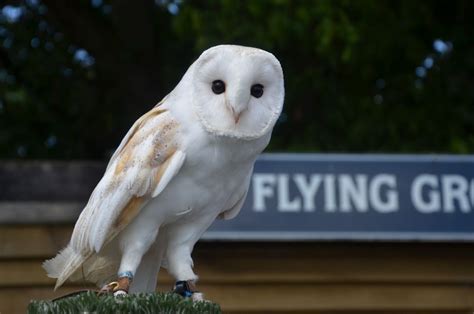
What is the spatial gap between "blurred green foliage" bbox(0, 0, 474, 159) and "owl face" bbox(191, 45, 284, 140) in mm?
3654

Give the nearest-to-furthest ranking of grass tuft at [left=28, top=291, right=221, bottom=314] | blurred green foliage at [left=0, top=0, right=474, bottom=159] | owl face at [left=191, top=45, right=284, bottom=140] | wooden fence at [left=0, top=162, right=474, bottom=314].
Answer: grass tuft at [left=28, top=291, right=221, bottom=314] < owl face at [left=191, top=45, right=284, bottom=140] < wooden fence at [left=0, top=162, right=474, bottom=314] < blurred green foliage at [left=0, top=0, right=474, bottom=159]

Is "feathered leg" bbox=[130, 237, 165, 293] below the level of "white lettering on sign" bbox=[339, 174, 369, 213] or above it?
below

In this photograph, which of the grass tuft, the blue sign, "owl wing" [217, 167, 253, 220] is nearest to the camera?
the grass tuft

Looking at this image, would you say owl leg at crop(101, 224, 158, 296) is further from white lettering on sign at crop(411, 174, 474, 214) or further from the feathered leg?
white lettering on sign at crop(411, 174, 474, 214)

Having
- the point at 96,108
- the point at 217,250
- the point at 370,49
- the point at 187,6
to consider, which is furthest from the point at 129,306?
the point at 96,108

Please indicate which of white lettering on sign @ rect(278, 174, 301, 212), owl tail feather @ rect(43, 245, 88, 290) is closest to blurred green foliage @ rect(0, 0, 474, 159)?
white lettering on sign @ rect(278, 174, 301, 212)

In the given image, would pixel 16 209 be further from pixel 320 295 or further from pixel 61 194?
pixel 320 295

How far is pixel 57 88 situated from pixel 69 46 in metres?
0.34

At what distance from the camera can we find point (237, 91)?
267 centimetres

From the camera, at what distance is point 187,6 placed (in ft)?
22.0

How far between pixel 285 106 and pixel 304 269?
177 centimetres

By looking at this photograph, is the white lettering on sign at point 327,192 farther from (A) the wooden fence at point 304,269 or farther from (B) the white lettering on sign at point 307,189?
(A) the wooden fence at point 304,269

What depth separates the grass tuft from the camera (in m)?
2.57

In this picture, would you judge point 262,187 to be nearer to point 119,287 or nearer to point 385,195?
point 385,195
